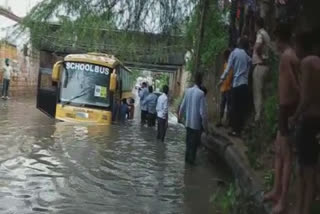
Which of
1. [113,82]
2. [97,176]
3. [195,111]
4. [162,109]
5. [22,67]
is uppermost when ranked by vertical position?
[22,67]

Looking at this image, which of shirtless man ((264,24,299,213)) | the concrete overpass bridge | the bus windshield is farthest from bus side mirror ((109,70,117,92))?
shirtless man ((264,24,299,213))

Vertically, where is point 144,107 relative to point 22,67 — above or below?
below

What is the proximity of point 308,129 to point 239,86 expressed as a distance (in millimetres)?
4896

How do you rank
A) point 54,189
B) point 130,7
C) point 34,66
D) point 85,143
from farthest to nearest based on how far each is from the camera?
point 34,66 < point 85,143 < point 130,7 < point 54,189

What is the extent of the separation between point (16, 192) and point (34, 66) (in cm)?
3680

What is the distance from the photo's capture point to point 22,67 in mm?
39031

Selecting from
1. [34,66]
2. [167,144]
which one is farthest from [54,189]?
[34,66]

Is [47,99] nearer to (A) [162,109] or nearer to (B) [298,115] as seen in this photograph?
(A) [162,109]

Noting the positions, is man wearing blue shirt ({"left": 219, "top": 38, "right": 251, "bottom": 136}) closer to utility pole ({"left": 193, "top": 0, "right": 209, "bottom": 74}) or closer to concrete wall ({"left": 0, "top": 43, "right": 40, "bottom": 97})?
utility pole ({"left": 193, "top": 0, "right": 209, "bottom": 74})

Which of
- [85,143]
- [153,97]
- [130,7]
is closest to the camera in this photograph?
[130,7]

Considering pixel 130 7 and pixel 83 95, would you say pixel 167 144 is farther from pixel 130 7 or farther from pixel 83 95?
pixel 83 95

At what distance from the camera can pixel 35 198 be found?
24.8 feet

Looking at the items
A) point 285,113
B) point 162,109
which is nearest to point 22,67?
point 162,109

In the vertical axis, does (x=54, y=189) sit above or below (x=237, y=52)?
below
